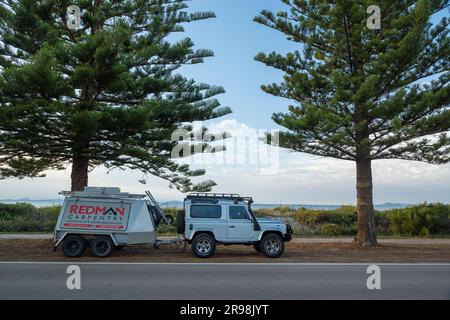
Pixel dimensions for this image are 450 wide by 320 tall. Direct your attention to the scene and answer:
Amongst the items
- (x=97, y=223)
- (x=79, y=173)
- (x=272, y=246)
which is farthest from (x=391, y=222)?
(x=97, y=223)

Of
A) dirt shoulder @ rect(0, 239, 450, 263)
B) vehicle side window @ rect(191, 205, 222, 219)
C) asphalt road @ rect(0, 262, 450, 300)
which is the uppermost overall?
vehicle side window @ rect(191, 205, 222, 219)

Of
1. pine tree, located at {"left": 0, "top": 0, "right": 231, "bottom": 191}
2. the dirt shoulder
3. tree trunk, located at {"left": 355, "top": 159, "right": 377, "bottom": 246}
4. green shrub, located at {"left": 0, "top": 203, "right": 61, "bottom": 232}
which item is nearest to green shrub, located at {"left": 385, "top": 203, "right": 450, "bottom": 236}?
the dirt shoulder

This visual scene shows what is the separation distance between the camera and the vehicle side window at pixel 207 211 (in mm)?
13828

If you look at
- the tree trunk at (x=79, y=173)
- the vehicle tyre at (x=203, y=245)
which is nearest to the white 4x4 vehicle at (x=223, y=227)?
the vehicle tyre at (x=203, y=245)

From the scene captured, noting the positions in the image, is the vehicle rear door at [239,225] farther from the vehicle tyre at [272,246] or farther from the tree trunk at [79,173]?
the tree trunk at [79,173]

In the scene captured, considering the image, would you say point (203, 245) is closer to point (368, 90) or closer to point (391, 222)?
point (368, 90)

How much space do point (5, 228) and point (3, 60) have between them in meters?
9.14

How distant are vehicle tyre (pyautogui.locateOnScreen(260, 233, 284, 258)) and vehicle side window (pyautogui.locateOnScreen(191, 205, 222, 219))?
5.16ft

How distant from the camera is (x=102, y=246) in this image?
44.6ft

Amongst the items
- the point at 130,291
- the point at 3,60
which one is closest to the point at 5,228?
the point at 3,60

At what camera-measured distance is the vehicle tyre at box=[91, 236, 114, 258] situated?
13.5 metres

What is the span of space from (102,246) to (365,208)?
30.7 feet

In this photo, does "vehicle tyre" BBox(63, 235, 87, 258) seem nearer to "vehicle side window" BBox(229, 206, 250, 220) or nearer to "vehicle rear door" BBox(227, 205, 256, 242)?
"vehicle rear door" BBox(227, 205, 256, 242)
